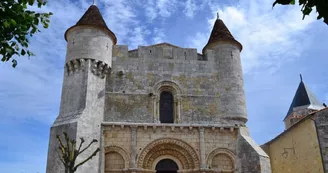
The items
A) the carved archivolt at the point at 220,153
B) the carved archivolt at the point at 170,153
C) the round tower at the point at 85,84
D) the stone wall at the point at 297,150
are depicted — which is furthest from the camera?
the stone wall at the point at 297,150

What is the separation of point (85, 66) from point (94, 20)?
261 centimetres

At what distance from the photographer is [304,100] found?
28.7m

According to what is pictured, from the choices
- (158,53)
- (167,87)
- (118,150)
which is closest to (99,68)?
(158,53)

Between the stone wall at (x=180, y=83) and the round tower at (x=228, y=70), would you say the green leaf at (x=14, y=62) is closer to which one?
the stone wall at (x=180, y=83)

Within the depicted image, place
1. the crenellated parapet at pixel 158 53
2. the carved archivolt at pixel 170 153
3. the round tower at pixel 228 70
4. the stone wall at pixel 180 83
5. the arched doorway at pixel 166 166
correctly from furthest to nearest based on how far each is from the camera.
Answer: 1. the crenellated parapet at pixel 158 53
2. the round tower at pixel 228 70
3. the stone wall at pixel 180 83
4. the arched doorway at pixel 166 166
5. the carved archivolt at pixel 170 153

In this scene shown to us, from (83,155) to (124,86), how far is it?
3866 millimetres

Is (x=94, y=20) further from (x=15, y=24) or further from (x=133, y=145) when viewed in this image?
(x=15, y=24)

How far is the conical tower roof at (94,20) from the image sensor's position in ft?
50.5

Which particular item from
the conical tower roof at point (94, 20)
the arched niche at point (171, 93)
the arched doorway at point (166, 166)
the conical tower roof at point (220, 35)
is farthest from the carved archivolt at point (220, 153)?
the conical tower roof at point (94, 20)

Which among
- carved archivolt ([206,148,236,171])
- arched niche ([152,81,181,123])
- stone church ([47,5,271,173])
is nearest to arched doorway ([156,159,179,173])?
stone church ([47,5,271,173])

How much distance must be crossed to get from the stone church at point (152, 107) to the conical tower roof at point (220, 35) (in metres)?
0.10

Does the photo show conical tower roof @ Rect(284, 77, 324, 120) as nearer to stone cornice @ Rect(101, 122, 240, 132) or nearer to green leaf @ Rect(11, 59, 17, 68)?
stone cornice @ Rect(101, 122, 240, 132)

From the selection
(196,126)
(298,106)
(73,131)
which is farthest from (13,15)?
(298,106)

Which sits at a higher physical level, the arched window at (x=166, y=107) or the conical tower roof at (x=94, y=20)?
the conical tower roof at (x=94, y=20)
